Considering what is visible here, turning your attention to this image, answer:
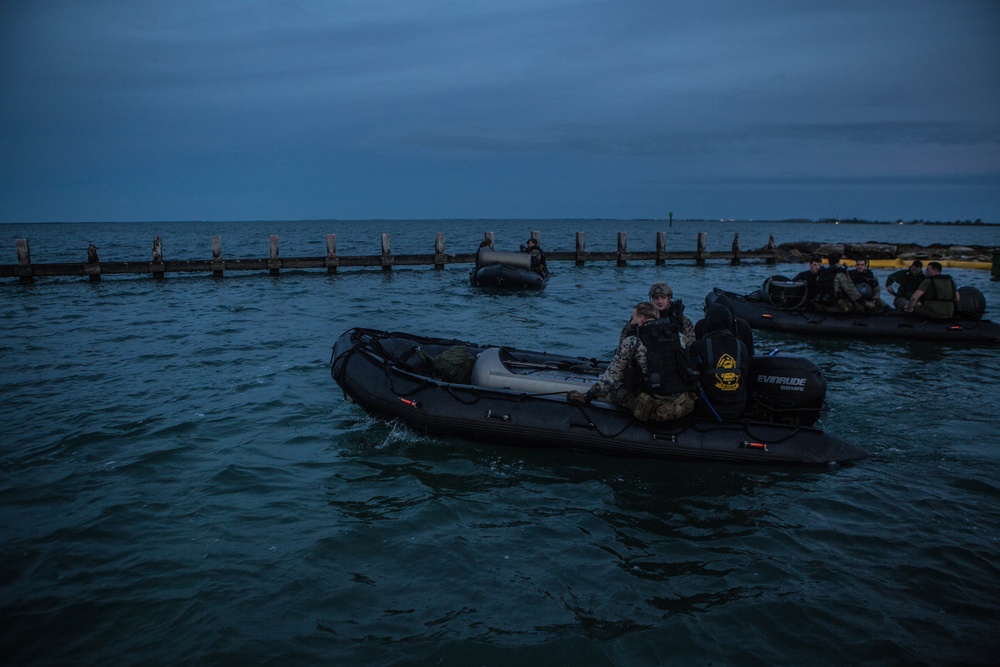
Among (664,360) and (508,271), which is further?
(508,271)

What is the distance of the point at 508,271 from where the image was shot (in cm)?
2119

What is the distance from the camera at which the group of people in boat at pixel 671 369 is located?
6477 mm

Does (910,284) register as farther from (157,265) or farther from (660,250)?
(157,265)

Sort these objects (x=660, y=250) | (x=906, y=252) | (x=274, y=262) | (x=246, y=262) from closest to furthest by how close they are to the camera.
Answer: (x=246, y=262) → (x=274, y=262) → (x=660, y=250) → (x=906, y=252)

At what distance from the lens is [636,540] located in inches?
215

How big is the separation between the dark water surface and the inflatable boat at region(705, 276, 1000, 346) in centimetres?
304

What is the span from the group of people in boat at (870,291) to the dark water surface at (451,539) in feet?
11.0

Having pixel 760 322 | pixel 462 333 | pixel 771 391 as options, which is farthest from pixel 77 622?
pixel 760 322

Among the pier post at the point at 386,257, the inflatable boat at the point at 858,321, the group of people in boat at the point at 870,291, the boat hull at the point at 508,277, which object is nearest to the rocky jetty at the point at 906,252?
the boat hull at the point at 508,277

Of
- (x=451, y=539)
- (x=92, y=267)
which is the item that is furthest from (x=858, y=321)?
(x=92, y=267)

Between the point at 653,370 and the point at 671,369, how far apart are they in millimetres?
181

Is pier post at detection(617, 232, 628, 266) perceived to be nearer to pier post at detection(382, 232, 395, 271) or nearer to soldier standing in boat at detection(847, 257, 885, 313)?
pier post at detection(382, 232, 395, 271)

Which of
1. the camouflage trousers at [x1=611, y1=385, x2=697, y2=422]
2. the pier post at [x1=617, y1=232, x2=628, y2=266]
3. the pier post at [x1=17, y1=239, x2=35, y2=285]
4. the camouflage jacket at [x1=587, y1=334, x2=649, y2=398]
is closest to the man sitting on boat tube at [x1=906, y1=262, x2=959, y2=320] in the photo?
the camouflage trousers at [x1=611, y1=385, x2=697, y2=422]

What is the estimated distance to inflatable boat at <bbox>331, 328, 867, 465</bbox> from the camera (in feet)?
21.9
